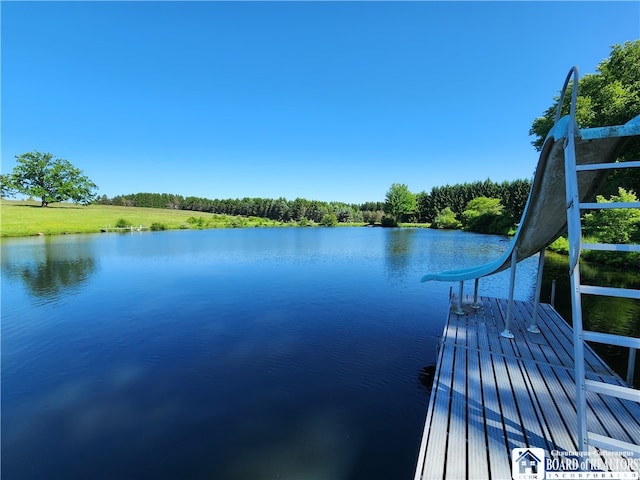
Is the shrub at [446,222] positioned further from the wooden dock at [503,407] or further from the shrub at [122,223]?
the shrub at [122,223]

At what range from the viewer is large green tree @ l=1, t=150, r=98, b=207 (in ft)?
186

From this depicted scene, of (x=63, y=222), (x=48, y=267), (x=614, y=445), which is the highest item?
(x=63, y=222)

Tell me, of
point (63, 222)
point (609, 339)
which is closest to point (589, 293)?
point (609, 339)

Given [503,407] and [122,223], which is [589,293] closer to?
[503,407]

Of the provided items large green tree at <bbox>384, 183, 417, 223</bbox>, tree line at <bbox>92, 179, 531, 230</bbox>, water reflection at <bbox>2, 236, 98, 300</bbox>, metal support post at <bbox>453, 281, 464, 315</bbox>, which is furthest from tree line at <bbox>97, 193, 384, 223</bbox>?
metal support post at <bbox>453, 281, 464, 315</bbox>

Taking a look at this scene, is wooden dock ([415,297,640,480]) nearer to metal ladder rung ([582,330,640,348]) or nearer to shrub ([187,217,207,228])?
metal ladder rung ([582,330,640,348])

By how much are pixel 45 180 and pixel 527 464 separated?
83574 millimetres

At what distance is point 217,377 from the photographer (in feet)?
22.2

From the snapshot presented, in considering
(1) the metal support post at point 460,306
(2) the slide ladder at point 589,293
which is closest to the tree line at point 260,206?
(1) the metal support post at point 460,306

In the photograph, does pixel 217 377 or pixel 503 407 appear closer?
pixel 503 407

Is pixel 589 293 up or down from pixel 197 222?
up

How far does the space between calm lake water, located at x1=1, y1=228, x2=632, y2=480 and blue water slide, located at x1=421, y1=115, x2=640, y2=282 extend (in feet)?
11.9

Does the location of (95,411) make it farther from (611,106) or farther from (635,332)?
(611,106)

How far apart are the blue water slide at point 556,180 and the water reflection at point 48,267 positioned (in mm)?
18111
